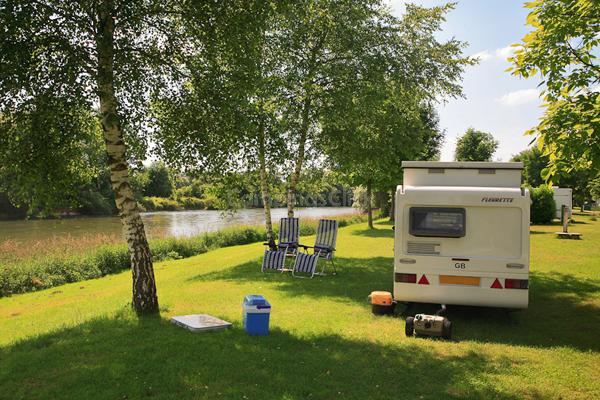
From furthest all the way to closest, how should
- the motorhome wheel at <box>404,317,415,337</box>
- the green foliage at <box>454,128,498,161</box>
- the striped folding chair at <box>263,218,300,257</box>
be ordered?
1. the green foliage at <box>454,128,498,161</box>
2. the striped folding chair at <box>263,218,300,257</box>
3. the motorhome wheel at <box>404,317,415,337</box>

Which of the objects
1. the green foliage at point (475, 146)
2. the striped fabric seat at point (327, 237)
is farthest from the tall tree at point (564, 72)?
the green foliage at point (475, 146)

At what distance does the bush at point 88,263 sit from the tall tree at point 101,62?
8.46 metres

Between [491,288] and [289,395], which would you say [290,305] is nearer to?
[491,288]

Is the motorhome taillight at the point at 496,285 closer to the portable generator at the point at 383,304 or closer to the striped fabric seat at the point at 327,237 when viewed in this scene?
the portable generator at the point at 383,304

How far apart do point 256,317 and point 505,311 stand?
15.5ft

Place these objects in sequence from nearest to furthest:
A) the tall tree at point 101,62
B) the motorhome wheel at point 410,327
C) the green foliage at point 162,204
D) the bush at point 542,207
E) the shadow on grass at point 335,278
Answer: the tall tree at point 101,62 < the motorhome wheel at point 410,327 < the shadow on grass at point 335,278 < the bush at point 542,207 < the green foliage at point 162,204

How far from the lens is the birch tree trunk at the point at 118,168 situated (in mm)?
7105

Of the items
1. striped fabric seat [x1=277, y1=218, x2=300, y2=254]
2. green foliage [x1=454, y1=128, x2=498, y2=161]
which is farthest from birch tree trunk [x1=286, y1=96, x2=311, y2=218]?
green foliage [x1=454, y1=128, x2=498, y2=161]

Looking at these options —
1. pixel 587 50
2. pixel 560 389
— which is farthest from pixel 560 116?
pixel 560 389

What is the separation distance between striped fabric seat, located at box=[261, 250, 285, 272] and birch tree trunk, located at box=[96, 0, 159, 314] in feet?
18.0

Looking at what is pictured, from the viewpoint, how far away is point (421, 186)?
330 inches

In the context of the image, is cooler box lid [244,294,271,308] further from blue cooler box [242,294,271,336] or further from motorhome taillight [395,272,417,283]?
motorhome taillight [395,272,417,283]

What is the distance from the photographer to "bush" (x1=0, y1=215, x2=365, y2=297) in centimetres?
1452

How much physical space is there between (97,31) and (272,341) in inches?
209
